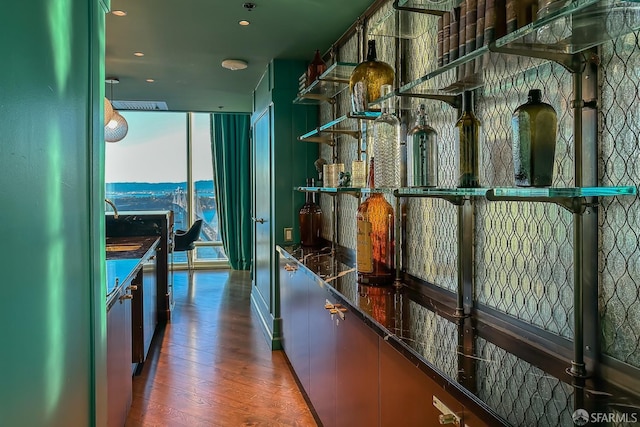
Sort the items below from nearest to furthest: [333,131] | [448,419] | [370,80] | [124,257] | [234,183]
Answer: [448,419] → [370,80] → [333,131] → [124,257] → [234,183]

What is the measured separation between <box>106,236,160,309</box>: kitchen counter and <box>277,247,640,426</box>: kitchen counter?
1112 millimetres

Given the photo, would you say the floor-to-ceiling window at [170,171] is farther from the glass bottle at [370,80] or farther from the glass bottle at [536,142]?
the glass bottle at [536,142]

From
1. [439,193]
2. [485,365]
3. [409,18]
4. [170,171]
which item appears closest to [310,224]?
[409,18]

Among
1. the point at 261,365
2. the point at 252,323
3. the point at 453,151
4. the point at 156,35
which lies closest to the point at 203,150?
the point at 252,323

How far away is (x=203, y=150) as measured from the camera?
8133 mm

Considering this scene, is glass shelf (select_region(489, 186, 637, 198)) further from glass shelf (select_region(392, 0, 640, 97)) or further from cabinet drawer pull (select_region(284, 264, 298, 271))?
cabinet drawer pull (select_region(284, 264, 298, 271))

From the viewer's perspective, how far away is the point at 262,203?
14.9 ft

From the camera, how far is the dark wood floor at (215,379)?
2727mm

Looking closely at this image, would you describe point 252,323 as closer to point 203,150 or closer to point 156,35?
point 156,35

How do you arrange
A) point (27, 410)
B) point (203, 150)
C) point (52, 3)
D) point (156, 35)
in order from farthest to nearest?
point (203, 150) → point (156, 35) → point (52, 3) → point (27, 410)

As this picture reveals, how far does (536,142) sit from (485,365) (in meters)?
0.58

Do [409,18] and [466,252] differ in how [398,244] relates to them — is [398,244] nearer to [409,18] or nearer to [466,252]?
[466,252]

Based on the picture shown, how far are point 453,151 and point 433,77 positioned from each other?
447mm

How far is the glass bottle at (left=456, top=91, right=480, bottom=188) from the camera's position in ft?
5.01
